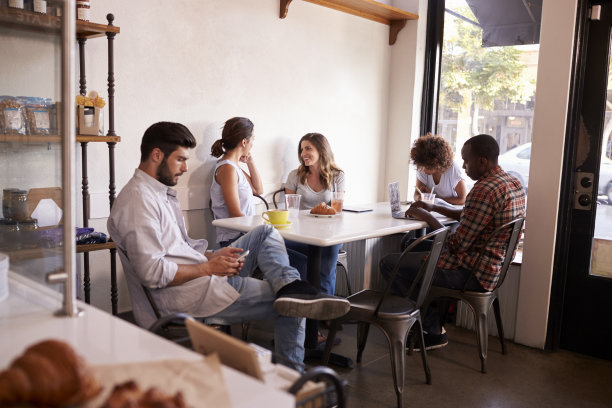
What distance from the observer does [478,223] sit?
281 cm

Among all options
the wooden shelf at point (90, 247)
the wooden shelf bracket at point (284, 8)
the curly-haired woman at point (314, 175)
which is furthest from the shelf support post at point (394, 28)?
the wooden shelf at point (90, 247)


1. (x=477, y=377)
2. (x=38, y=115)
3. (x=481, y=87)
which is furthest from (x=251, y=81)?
(x=38, y=115)

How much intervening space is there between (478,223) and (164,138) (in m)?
1.53

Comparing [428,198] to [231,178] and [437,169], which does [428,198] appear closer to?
[437,169]

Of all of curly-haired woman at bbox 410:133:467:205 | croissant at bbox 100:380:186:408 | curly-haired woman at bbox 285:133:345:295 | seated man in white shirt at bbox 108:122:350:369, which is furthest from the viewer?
curly-haired woman at bbox 285:133:345:295

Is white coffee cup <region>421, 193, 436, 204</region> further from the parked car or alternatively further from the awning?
the awning

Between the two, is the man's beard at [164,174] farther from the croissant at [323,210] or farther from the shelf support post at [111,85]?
the croissant at [323,210]

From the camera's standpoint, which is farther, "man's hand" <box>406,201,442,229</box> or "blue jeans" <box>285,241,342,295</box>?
"blue jeans" <box>285,241,342,295</box>

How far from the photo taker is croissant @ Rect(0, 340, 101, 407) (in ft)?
2.49

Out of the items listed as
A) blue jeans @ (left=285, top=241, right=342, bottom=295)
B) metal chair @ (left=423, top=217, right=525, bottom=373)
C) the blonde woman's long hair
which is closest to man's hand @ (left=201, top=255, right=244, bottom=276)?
blue jeans @ (left=285, top=241, right=342, bottom=295)

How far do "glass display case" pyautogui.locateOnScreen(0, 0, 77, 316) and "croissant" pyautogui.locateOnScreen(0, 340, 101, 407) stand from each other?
39 cm

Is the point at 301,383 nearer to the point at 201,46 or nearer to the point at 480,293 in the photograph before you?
the point at 480,293

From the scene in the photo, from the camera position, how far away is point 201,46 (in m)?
3.32

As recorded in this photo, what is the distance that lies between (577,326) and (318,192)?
1.63 meters
